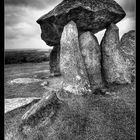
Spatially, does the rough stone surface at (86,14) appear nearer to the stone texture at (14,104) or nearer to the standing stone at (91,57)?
the standing stone at (91,57)

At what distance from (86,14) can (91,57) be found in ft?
10.0

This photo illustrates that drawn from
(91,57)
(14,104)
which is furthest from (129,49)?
(14,104)

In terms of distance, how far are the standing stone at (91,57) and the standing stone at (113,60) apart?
0.65 meters

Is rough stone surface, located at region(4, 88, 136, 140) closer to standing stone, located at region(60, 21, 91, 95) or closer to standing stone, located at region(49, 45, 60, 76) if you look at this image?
standing stone, located at region(60, 21, 91, 95)

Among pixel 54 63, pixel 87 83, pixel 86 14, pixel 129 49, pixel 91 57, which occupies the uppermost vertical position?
pixel 86 14

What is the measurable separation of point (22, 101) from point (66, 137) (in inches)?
192

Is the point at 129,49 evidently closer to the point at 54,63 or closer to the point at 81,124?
the point at 54,63

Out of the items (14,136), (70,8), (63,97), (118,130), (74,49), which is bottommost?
(14,136)

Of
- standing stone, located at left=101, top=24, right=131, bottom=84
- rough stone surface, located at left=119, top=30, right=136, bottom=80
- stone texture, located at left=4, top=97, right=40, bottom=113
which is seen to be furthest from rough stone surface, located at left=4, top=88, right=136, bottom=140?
rough stone surface, located at left=119, top=30, right=136, bottom=80

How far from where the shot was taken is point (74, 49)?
37.9 feet

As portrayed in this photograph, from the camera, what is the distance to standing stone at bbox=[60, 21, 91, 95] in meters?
10.8

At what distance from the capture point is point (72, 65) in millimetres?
11273
